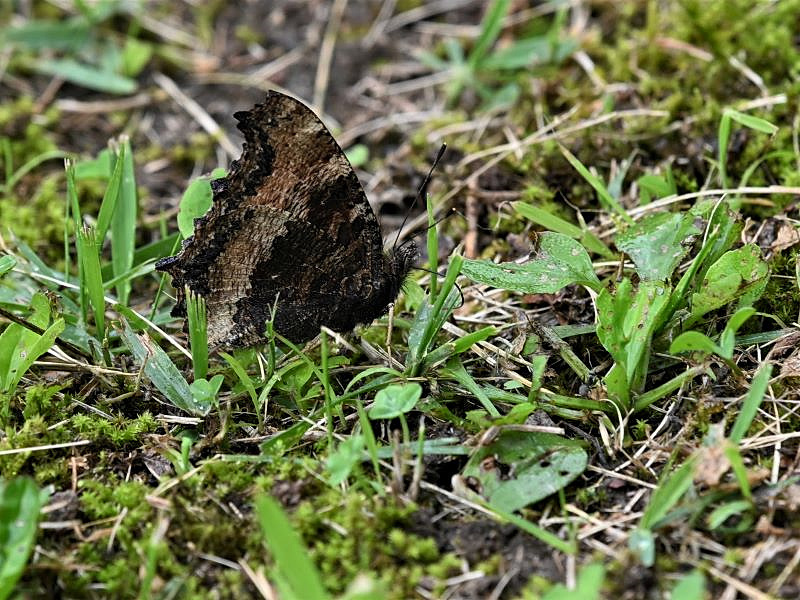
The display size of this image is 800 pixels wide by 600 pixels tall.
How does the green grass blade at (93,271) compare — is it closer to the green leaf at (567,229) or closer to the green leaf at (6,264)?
the green leaf at (6,264)


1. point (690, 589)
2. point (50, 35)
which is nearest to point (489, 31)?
point (50, 35)

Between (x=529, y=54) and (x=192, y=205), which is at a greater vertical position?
(x=529, y=54)

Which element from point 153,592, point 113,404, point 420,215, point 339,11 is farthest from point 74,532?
point 339,11

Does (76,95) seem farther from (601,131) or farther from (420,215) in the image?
(601,131)

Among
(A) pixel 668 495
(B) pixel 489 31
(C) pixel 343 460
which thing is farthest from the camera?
(B) pixel 489 31

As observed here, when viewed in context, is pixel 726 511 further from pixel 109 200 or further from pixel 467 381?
pixel 109 200

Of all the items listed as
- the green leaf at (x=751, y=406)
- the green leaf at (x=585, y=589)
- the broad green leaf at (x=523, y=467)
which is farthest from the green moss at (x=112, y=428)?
the green leaf at (x=751, y=406)
